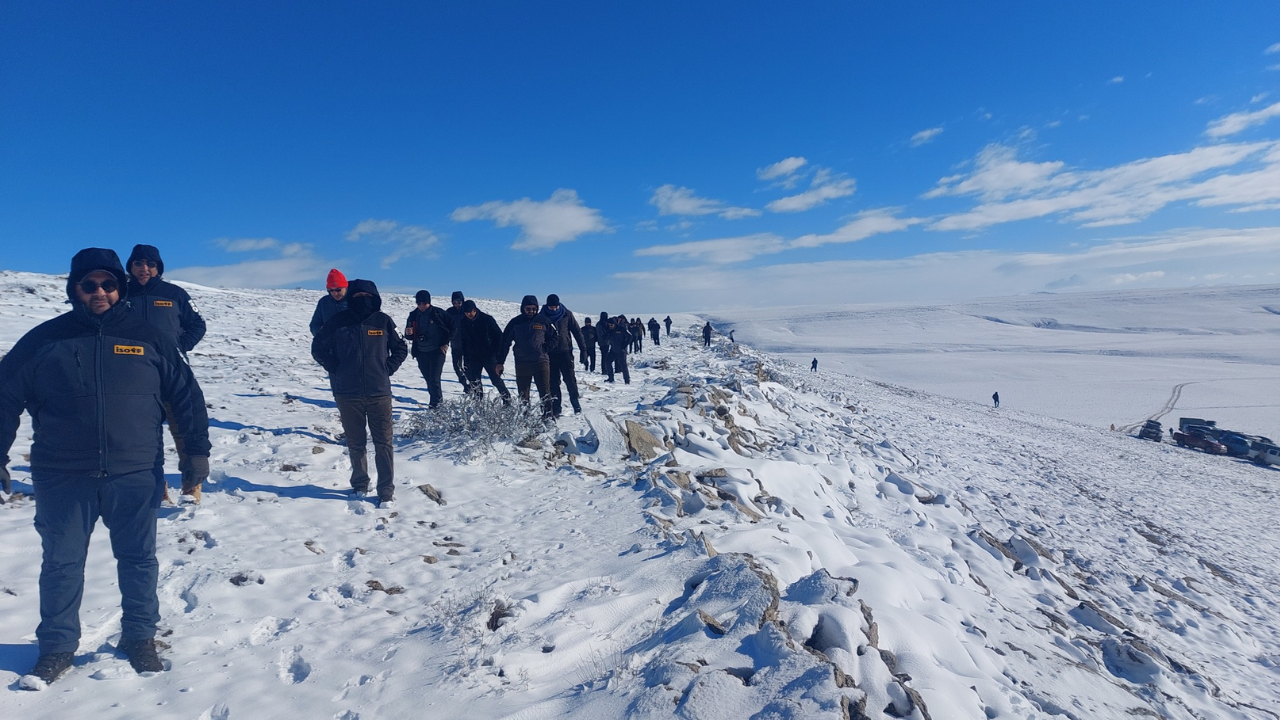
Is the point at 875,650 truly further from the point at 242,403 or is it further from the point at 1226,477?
the point at 1226,477

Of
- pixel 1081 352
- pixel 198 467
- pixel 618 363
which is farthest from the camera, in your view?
pixel 1081 352

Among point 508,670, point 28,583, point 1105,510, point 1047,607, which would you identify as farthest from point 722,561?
point 1105,510

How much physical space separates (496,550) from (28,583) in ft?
10.0

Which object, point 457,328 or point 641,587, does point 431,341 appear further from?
point 641,587

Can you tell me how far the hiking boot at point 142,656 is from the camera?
3.22 m

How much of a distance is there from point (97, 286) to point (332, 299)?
4253mm

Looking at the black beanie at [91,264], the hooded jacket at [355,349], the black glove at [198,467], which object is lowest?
the black glove at [198,467]

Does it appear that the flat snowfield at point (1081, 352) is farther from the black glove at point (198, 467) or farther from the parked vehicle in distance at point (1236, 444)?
the black glove at point (198, 467)

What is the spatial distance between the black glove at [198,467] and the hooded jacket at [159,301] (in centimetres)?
213

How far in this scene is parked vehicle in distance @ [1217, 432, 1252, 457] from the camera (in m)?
21.5

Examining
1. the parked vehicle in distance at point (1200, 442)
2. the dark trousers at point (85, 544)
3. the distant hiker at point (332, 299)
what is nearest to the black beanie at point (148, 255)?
the distant hiker at point (332, 299)

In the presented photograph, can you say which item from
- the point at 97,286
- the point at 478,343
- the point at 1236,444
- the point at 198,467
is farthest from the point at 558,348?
the point at 1236,444

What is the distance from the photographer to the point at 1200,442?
22250 millimetres

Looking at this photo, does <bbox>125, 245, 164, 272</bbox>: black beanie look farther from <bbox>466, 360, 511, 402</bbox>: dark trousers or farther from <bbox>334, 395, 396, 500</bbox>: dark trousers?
<bbox>466, 360, 511, 402</bbox>: dark trousers
